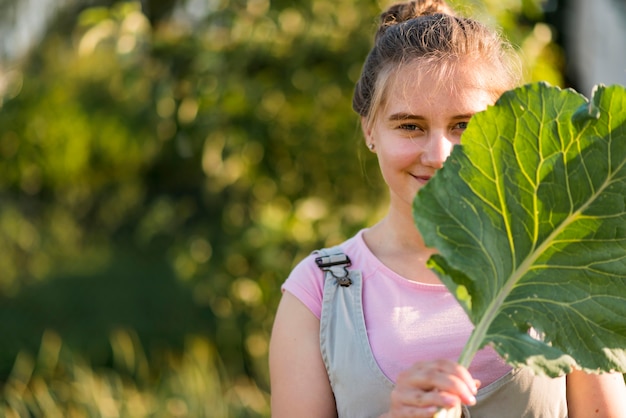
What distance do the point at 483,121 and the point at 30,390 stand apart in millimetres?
5049

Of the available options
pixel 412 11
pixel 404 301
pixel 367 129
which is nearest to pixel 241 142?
pixel 412 11

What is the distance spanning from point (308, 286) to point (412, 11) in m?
0.79

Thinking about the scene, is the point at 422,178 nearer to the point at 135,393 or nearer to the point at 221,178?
the point at 221,178

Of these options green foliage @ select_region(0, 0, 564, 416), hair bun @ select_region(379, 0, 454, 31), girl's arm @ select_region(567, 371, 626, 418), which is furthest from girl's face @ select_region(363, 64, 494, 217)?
green foliage @ select_region(0, 0, 564, 416)

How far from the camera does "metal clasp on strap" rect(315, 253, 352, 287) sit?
2025mm

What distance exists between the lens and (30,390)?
19.5 feet

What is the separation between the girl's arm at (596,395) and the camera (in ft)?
6.14

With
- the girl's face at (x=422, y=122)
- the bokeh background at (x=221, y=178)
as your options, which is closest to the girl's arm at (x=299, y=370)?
the girl's face at (x=422, y=122)

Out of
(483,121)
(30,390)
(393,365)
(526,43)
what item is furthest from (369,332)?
(30,390)

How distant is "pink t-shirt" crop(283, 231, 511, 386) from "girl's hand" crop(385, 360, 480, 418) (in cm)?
42

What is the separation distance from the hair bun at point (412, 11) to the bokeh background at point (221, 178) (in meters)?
0.62

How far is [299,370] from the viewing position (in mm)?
1979

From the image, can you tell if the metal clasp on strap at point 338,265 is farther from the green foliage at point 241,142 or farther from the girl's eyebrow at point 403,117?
the green foliage at point 241,142

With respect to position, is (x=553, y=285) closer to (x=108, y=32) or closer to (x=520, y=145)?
(x=520, y=145)
